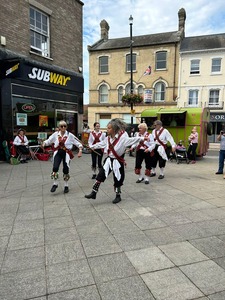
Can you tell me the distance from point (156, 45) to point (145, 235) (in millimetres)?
28990

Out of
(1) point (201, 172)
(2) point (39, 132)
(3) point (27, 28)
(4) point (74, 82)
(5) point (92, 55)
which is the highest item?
(5) point (92, 55)

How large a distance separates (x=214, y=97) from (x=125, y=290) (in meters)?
28.6

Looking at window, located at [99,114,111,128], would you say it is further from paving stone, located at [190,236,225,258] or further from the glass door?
paving stone, located at [190,236,225,258]

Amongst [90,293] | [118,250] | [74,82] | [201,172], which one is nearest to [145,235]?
[118,250]

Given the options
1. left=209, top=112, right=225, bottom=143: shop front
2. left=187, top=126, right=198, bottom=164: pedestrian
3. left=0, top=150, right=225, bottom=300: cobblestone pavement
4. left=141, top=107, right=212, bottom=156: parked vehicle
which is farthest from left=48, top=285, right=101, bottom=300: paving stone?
left=209, top=112, right=225, bottom=143: shop front

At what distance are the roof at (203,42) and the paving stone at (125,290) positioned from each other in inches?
1147

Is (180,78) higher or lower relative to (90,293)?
higher

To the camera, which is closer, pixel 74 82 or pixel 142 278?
pixel 142 278

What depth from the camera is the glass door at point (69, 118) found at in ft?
44.0

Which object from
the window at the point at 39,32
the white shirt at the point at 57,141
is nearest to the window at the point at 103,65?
the window at the point at 39,32

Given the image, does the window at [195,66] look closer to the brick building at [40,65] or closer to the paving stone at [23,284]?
the brick building at [40,65]

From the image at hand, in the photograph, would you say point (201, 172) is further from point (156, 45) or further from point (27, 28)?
point (156, 45)

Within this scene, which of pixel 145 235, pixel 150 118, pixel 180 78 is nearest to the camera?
pixel 145 235

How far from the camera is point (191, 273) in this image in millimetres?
2771
